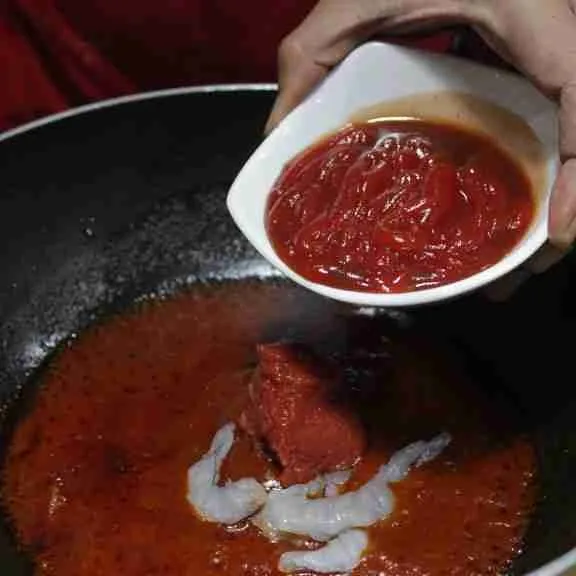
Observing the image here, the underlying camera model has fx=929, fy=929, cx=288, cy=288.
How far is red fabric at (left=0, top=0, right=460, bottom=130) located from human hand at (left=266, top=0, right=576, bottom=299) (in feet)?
1.63

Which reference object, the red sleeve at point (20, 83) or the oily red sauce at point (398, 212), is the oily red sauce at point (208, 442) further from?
the red sleeve at point (20, 83)

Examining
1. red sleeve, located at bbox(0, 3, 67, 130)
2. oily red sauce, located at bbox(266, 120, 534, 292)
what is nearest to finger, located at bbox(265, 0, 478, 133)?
oily red sauce, located at bbox(266, 120, 534, 292)

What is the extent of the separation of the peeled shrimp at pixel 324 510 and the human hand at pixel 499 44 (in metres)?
0.28

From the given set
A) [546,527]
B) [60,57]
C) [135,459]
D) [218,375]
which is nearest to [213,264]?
[218,375]

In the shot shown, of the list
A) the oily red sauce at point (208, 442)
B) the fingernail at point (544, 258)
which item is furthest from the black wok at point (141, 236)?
the fingernail at point (544, 258)

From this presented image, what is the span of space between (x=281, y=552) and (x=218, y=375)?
0.95 feet

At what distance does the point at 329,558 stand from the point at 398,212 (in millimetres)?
385

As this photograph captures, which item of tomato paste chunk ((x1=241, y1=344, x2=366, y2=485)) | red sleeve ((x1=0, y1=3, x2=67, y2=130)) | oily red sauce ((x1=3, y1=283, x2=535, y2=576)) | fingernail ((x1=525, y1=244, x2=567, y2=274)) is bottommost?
oily red sauce ((x1=3, y1=283, x2=535, y2=576))

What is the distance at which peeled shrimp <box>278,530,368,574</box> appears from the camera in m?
1.01

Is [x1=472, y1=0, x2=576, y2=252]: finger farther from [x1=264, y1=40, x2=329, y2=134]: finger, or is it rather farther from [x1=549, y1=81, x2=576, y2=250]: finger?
[x1=264, y1=40, x2=329, y2=134]: finger

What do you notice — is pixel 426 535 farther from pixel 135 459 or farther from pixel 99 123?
pixel 99 123

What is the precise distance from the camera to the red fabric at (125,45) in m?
1.55

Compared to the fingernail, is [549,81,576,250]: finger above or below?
above

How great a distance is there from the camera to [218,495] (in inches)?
42.3
